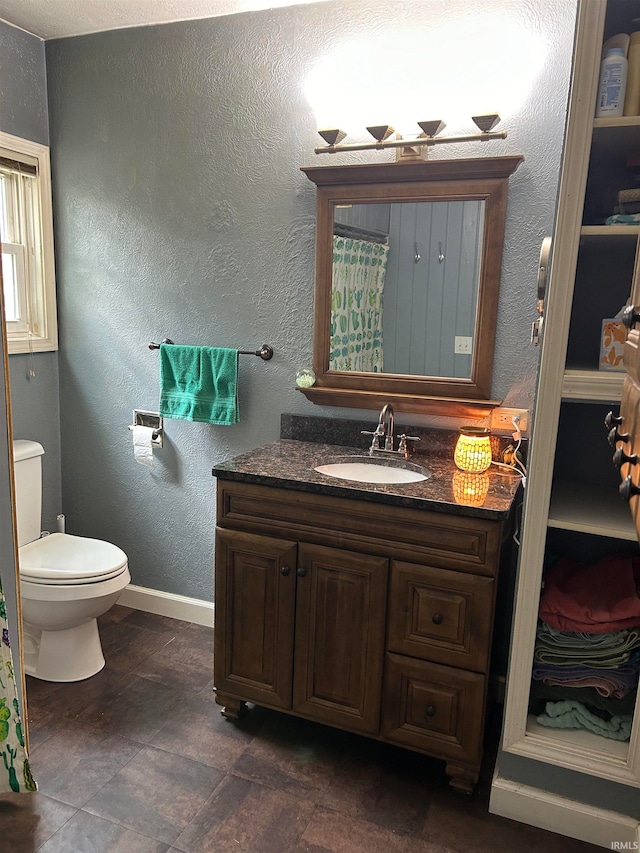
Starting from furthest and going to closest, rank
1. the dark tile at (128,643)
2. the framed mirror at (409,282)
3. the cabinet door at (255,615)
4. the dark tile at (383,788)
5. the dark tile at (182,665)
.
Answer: the dark tile at (128,643) < the dark tile at (182,665) < the framed mirror at (409,282) < the cabinet door at (255,615) < the dark tile at (383,788)

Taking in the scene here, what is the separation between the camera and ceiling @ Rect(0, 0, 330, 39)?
237 cm

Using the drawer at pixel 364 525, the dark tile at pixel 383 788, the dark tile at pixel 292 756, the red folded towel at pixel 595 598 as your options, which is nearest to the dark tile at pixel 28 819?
the dark tile at pixel 292 756

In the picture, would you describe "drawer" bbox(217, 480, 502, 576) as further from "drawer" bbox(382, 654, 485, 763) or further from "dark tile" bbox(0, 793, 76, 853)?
"dark tile" bbox(0, 793, 76, 853)

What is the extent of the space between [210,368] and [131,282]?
546mm

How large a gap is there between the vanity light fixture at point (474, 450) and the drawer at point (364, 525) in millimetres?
356

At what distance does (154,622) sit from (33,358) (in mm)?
1266

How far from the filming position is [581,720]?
1.84 m

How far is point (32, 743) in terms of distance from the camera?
2.10 metres

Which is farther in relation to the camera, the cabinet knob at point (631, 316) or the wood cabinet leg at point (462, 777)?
the wood cabinet leg at point (462, 777)

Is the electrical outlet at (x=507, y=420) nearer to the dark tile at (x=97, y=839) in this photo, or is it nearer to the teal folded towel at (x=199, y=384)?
the teal folded towel at (x=199, y=384)

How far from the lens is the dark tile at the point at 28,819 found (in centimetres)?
172

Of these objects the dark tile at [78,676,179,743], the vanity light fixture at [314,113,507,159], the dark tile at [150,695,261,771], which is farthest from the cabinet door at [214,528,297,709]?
the vanity light fixture at [314,113,507,159]

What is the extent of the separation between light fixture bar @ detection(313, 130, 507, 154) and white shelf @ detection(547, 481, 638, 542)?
3.65 feet

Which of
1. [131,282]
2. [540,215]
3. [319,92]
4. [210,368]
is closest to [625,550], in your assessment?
[540,215]
